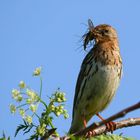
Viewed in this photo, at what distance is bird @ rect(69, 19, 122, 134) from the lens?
319 inches

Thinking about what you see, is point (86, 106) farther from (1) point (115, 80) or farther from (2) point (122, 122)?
(2) point (122, 122)

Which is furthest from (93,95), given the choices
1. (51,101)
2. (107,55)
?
(51,101)

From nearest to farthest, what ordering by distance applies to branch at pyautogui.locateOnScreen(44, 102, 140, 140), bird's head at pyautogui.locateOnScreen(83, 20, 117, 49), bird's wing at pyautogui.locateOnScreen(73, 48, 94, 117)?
branch at pyautogui.locateOnScreen(44, 102, 140, 140)
bird's wing at pyautogui.locateOnScreen(73, 48, 94, 117)
bird's head at pyautogui.locateOnScreen(83, 20, 117, 49)

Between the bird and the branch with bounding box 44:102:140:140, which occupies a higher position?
the bird

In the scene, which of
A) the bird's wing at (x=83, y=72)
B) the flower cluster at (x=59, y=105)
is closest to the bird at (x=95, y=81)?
the bird's wing at (x=83, y=72)

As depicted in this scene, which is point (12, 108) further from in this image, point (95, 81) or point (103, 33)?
point (103, 33)

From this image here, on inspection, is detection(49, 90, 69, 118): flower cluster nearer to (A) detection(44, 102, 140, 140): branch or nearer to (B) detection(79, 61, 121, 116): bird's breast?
(A) detection(44, 102, 140, 140): branch

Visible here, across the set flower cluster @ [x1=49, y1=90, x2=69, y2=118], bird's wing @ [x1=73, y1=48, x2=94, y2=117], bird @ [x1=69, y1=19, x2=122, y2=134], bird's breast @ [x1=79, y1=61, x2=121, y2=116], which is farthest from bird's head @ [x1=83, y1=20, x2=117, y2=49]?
flower cluster @ [x1=49, y1=90, x2=69, y2=118]

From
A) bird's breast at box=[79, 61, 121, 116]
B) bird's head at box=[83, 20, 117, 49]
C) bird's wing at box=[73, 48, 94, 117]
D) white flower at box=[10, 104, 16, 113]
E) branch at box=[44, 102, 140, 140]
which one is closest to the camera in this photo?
branch at box=[44, 102, 140, 140]

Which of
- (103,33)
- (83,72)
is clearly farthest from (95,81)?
(103,33)

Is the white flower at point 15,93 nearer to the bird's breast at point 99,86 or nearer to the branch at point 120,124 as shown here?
the branch at point 120,124

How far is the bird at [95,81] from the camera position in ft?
26.6

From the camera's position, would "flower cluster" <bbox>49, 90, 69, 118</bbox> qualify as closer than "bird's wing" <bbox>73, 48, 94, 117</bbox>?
Yes

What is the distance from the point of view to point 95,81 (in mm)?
8125
